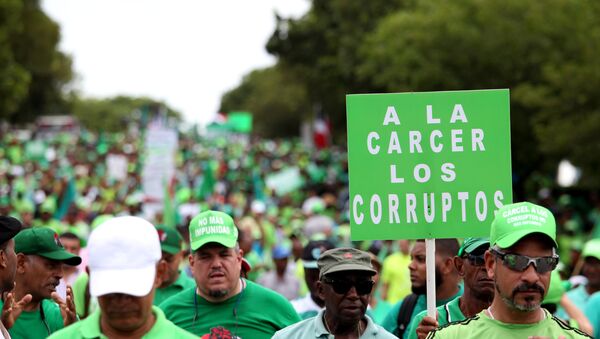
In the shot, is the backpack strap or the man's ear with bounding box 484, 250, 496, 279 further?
the backpack strap

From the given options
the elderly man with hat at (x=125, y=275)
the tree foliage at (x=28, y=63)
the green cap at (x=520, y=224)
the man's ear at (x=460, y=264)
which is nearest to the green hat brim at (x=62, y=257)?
the man's ear at (x=460, y=264)

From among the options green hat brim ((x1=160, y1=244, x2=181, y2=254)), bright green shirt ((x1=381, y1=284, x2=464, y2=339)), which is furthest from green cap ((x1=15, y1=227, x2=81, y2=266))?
bright green shirt ((x1=381, y1=284, x2=464, y2=339))

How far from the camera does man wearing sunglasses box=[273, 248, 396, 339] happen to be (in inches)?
236

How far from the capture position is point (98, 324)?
4.67 m

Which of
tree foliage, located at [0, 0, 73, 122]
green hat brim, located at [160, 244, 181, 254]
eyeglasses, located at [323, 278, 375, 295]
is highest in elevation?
tree foliage, located at [0, 0, 73, 122]

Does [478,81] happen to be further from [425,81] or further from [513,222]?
[513,222]

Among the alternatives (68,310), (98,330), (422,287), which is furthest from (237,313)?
(98,330)

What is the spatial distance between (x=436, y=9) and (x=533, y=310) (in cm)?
3380

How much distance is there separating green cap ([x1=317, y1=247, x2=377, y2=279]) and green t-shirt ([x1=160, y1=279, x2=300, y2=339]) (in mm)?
959

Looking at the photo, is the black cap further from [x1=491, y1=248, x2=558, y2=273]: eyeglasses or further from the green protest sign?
[x1=491, y1=248, x2=558, y2=273]: eyeglasses

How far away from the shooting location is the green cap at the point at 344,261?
19.7 ft

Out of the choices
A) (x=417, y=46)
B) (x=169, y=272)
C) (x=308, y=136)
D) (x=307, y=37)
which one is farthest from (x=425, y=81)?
(x=308, y=136)

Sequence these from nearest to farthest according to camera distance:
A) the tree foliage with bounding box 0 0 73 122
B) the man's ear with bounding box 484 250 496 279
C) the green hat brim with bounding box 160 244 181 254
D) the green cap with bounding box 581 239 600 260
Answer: the man's ear with bounding box 484 250 496 279 → the green hat brim with bounding box 160 244 181 254 → the green cap with bounding box 581 239 600 260 → the tree foliage with bounding box 0 0 73 122

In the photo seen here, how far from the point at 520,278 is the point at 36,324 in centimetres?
316
